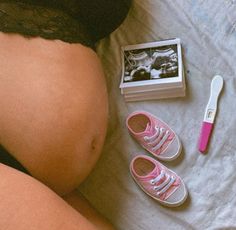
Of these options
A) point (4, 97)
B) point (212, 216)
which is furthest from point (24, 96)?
point (212, 216)

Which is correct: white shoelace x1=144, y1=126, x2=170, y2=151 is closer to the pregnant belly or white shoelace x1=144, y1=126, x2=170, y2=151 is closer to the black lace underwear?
the pregnant belly

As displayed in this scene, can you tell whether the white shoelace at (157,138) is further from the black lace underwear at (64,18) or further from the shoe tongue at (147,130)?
the black lace underwear at (64,18)

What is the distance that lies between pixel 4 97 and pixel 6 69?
0.07 metres

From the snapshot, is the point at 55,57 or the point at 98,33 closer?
the point at 55,57

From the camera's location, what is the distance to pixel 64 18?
1.19m

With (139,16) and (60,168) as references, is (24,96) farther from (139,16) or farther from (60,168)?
(139,16)

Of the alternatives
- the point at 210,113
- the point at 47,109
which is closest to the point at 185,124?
the point at 210,113

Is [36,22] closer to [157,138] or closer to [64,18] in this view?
[64,18]

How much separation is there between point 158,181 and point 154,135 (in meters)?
0.14

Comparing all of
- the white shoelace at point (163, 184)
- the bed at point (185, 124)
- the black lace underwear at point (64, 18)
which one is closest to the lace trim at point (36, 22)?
the black lace underwear at point (64, 18)

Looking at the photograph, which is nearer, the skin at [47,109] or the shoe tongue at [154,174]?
the skin at [47,109]

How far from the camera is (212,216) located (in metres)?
1.14

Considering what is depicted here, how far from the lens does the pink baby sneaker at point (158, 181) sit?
119cm

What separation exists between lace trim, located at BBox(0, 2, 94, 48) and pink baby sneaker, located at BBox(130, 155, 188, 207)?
0.41 metres
